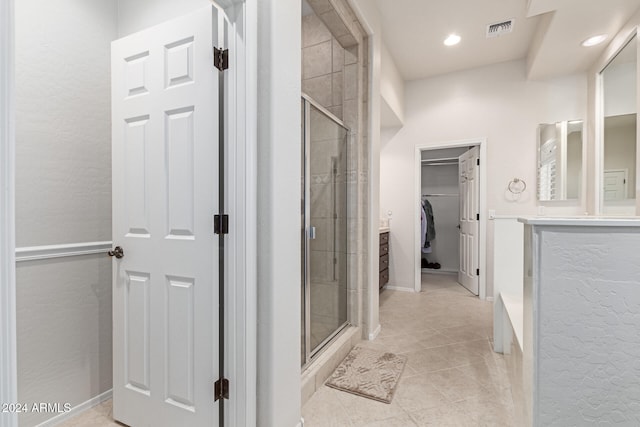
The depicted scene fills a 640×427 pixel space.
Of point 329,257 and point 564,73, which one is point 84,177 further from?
point 564,73

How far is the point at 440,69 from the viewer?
13.5 feet

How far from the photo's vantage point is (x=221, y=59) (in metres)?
1.32

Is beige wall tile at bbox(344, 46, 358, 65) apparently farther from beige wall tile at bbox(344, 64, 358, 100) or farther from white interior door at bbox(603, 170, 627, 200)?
white interior door at bbox(603, 170, 627, 200)

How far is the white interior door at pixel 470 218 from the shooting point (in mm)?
4129

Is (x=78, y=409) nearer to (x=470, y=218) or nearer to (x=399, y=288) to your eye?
(x=399, y=288)

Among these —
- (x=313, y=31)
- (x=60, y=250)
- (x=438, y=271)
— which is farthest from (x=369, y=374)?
(x=438, y=271)

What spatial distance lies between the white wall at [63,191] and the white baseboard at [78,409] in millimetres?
28

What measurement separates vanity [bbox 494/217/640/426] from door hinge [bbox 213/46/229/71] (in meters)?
1.36

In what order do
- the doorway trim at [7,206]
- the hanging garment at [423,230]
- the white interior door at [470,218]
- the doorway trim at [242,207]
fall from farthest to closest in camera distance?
the hanging garment at [423,230] < the white interior door at [470,218] < the doorway trim at [242,207] < the doorway trim at [7,206]

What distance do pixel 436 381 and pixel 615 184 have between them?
2.63m

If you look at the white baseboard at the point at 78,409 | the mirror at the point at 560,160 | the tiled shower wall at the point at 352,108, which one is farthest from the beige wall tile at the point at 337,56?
the white baseboard at the point at 78,409

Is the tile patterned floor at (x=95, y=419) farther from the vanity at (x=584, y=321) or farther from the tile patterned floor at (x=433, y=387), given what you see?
A: the vanity at (x=584, y=321)

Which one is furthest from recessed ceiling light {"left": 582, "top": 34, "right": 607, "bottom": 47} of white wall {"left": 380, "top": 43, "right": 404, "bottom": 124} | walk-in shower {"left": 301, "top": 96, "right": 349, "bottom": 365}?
walk-in shower {"left": 301, "top": 96, "right": 349, "bottom": 365}

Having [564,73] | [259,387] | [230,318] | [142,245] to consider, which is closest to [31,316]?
[142,245]
